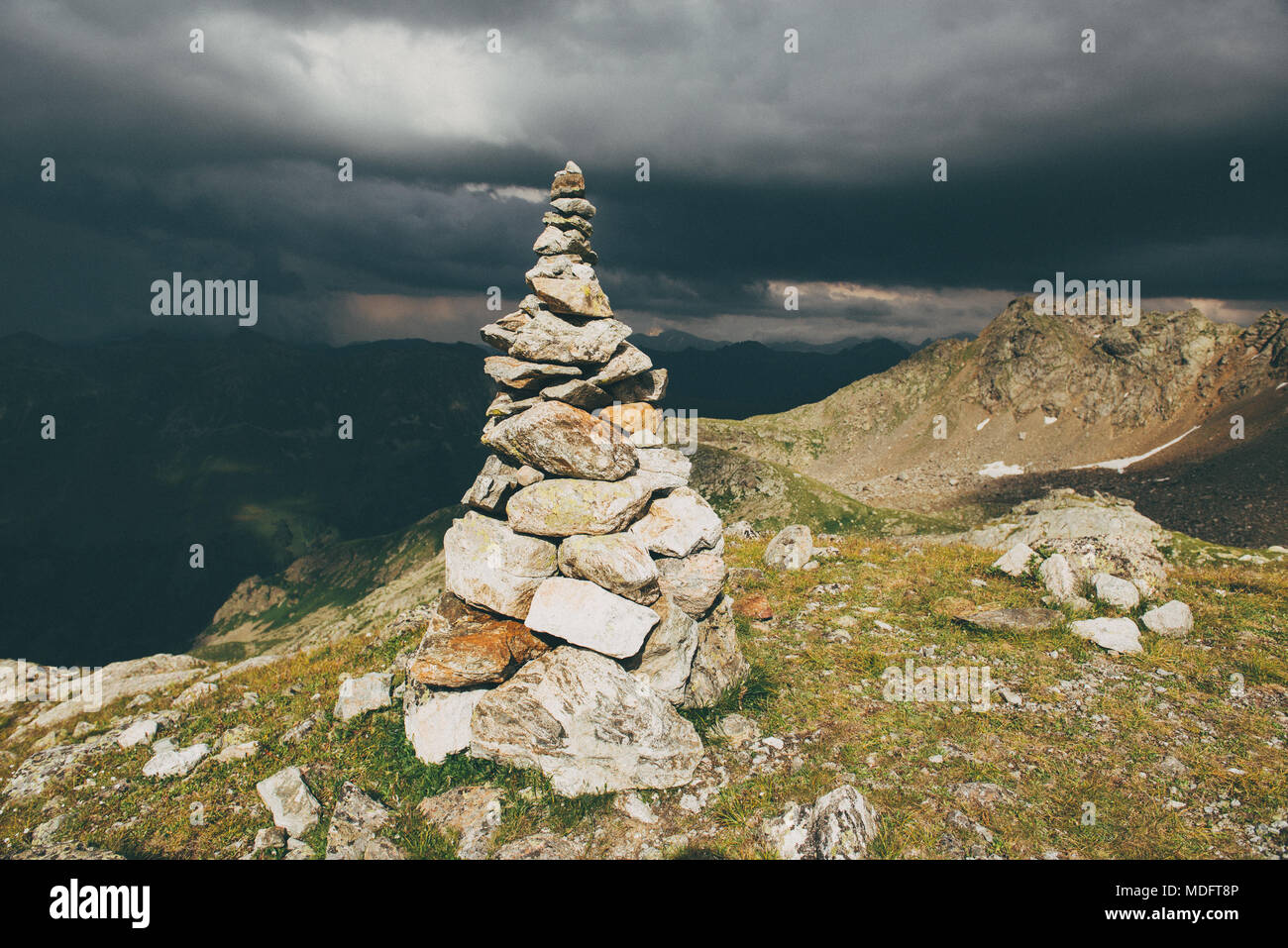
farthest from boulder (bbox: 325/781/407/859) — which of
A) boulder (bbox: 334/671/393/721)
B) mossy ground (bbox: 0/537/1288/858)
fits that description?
boulder (bbox: 334/671/393/721)

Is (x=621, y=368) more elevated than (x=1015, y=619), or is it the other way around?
(x=621, y=368)

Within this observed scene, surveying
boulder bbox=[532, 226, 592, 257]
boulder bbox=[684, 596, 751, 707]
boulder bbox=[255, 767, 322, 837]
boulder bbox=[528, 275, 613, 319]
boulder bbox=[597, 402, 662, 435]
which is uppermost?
boulder bbox=[532, 226, 592, 257]

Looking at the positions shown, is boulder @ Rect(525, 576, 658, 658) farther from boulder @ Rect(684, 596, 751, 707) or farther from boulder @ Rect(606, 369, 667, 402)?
Result: boulder @ Rect(606, 369, 667, 402)

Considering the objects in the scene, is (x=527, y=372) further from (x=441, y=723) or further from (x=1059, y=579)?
(x=1059, y=579)

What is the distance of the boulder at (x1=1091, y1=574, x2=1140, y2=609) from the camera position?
17156mm

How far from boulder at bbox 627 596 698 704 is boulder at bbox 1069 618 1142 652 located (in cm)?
1178

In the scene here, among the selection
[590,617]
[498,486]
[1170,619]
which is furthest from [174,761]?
[1170,619]

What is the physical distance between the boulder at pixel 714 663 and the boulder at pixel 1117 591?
11.8m

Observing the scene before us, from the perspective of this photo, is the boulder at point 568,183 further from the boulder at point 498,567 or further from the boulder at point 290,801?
the boulder at point 290,801

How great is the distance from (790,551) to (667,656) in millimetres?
12572

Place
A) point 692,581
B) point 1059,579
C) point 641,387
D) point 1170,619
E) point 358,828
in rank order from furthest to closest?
point 1059,579 < point 641,387 < point 1170,619 < point 692,581 < point 358,828

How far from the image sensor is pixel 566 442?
13484mm
